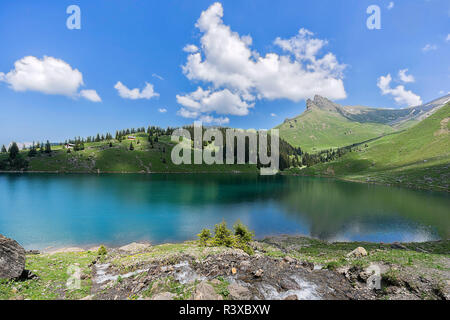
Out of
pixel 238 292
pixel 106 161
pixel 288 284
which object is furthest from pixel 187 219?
pixel 106 161

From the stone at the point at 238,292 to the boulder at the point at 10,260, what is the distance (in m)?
15.0

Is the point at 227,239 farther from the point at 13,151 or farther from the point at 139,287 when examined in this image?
the point at 13,151

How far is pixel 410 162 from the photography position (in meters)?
146

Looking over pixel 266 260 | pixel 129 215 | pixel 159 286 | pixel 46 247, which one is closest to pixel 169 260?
pixel 159 286

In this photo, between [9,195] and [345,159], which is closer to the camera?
[9,195]

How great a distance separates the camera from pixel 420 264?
674 inches

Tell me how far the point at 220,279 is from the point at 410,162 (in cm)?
19927

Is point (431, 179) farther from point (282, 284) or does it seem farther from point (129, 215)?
point (129, 215)

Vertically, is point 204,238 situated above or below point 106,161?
below

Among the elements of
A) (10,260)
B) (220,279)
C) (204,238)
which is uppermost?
(10,260)

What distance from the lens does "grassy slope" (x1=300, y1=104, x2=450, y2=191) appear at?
11281 cm

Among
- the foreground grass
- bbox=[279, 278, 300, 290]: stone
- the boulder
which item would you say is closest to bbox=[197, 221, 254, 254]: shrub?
bbox=[279, 278, 300, 290]: stone

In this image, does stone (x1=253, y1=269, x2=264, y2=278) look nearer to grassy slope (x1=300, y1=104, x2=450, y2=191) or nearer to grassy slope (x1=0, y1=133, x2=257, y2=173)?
grassy slope (x1=300, y1=104, x2=450, y2=191)
